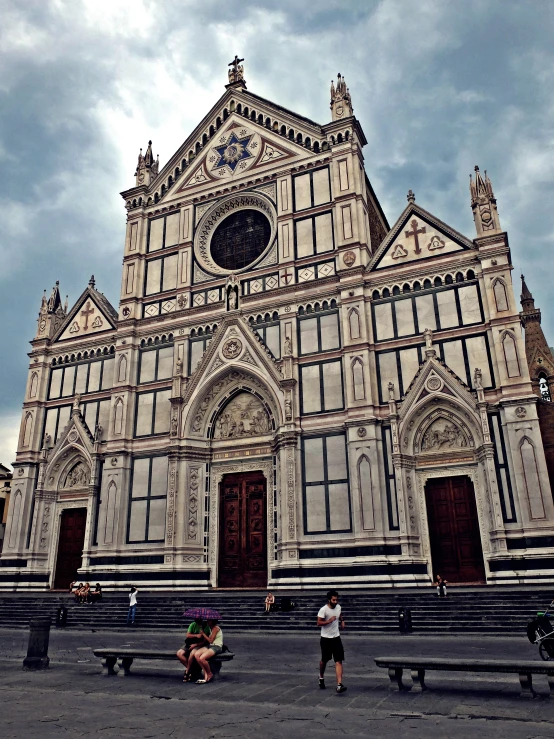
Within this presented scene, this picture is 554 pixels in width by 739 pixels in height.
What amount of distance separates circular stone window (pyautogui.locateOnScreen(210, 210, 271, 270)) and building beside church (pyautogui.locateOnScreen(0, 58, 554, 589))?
110 mm

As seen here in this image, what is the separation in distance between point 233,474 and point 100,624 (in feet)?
27.2

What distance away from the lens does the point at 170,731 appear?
6.44 metres

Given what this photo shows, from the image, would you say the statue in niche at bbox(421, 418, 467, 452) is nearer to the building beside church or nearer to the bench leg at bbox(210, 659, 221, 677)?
the building beside church

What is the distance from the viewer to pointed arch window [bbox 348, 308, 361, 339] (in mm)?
24250

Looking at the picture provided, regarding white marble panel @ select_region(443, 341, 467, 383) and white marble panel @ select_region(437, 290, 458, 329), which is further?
white marble panel @ select_region(437, 290, 458, 329)

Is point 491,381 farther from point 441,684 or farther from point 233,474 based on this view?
point 441,684

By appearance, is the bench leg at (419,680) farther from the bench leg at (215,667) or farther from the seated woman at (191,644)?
the seated woman at (191,644)

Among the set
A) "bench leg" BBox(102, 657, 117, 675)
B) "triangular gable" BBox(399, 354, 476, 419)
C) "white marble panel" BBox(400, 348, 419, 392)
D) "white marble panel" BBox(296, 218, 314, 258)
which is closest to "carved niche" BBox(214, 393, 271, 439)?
"white marble panel" BBox(400, 348, 419, 392)

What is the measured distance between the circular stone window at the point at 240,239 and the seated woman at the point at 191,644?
20647 millimetres

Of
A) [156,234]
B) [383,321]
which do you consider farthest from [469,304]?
[156,234]

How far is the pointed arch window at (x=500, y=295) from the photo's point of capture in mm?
22078

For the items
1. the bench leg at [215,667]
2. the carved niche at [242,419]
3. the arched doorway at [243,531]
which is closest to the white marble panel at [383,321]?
the carved niche at [242,419]

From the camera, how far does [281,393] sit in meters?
24.9

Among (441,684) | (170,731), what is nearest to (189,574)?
(441,684)
